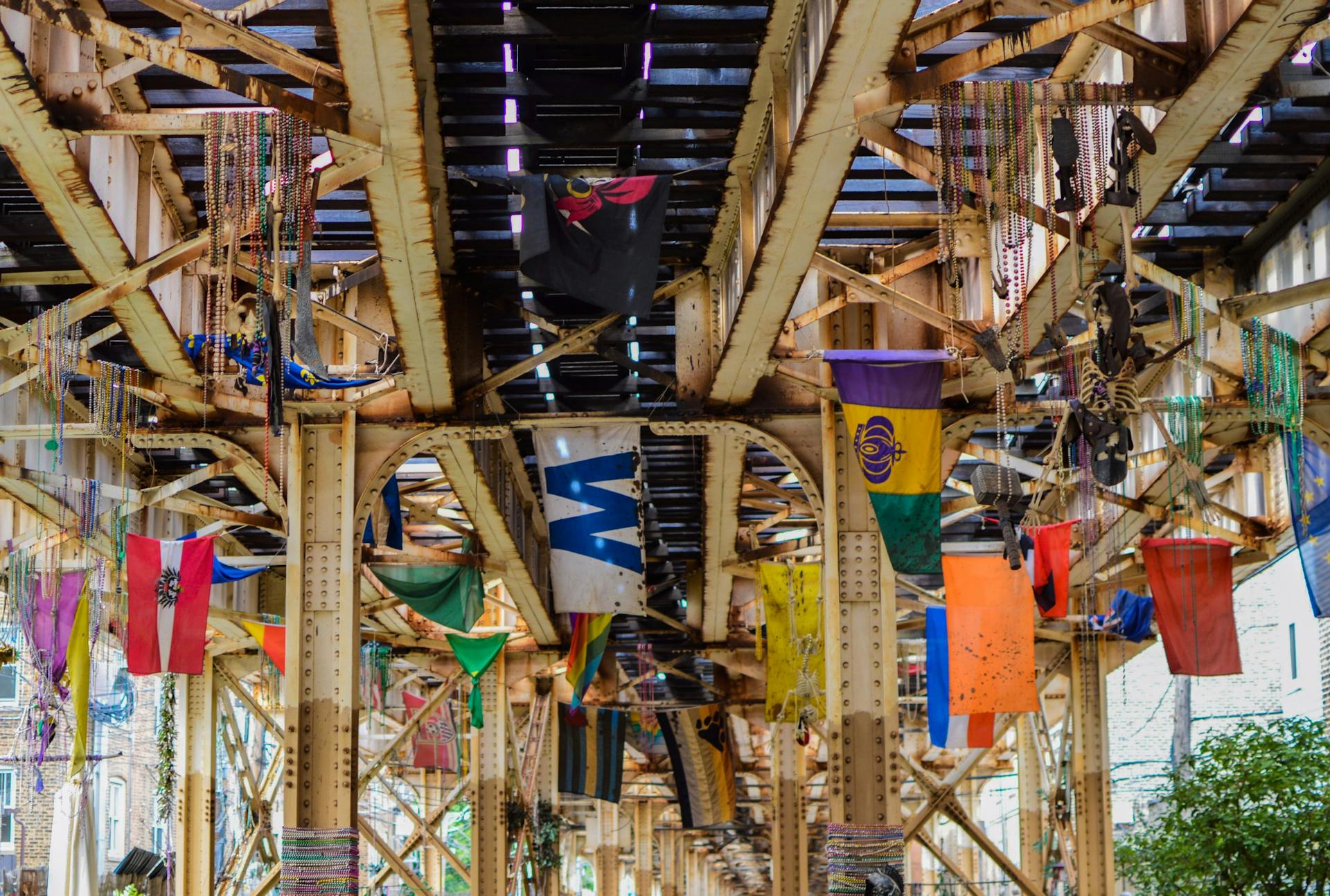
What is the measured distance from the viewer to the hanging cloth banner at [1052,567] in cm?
1727

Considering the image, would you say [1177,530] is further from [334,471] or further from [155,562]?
[155,562]

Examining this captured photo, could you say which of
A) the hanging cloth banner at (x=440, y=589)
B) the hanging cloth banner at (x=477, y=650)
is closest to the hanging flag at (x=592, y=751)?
the hanging cloth banner at (x=477, y=650)

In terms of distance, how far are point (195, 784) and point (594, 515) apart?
33.7 ft

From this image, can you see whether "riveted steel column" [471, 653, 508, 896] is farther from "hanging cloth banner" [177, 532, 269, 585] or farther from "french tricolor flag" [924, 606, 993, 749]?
"french tricolor flag" [924, 606, 993, 749]

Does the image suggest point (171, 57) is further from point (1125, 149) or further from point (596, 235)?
point (1125, 149)

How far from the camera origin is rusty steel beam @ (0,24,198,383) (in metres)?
9.54

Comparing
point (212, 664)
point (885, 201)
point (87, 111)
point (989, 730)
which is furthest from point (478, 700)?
point (87, 111)

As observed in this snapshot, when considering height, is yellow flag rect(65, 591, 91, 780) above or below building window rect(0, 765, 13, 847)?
above

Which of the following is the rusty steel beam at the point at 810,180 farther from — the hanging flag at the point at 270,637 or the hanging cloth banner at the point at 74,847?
the hanging cloth banner at the point at 74,847

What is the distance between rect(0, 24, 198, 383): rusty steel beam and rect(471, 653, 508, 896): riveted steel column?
40.0 feet

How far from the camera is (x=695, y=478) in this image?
21531 mm

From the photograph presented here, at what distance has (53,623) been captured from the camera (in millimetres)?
17469

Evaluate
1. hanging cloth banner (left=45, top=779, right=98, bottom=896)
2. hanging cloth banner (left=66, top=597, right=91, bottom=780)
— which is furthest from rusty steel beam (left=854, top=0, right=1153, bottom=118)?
hanging cloth banner (left=45, top=779, right=98, bottom=896)

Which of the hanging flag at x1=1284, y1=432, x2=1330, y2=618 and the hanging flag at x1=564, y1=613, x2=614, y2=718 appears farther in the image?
the hanging flag at x1=564, y1=613, x2=614, y2=718
